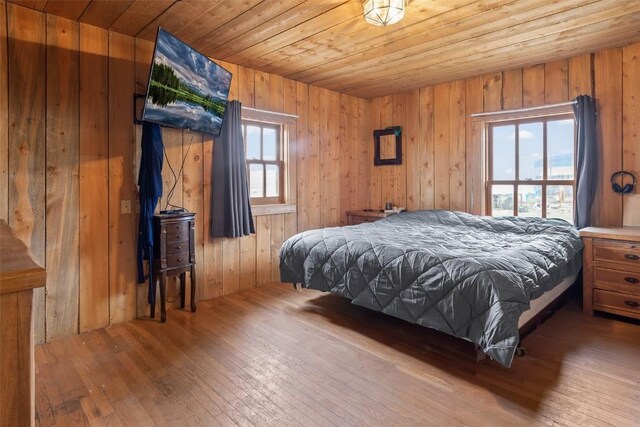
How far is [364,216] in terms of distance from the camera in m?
4.75

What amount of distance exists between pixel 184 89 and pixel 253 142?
1.25 m

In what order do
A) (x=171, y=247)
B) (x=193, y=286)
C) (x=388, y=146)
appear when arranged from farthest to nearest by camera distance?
1. (x=388, y=146)
2. (x=193, y=286)
3. (x=171, y=247)

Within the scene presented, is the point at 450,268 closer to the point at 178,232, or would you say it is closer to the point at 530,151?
the point at 178,232

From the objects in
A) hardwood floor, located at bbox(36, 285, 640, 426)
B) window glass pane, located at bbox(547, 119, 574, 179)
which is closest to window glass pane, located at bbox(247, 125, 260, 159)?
hardwood floor, located at bbox(36, 285, 640, 426)

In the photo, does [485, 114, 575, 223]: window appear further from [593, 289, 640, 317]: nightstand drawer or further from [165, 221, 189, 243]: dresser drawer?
[165, 221, 189, 243]: dresser drawer

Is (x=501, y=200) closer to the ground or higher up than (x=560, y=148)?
closer to the ground

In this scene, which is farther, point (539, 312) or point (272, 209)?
point (272, 209)

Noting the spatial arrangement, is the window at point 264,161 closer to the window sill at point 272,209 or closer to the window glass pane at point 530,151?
the window sill at point 272,209

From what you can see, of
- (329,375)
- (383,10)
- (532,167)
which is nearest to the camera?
(329,375)

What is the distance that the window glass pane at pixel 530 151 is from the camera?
3.81m

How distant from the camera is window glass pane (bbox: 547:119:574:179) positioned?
3600mm

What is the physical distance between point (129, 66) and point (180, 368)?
241 cm

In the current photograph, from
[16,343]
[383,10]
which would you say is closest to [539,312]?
[383,10]

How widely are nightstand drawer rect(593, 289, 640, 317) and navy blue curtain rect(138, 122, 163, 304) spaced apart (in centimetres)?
372
